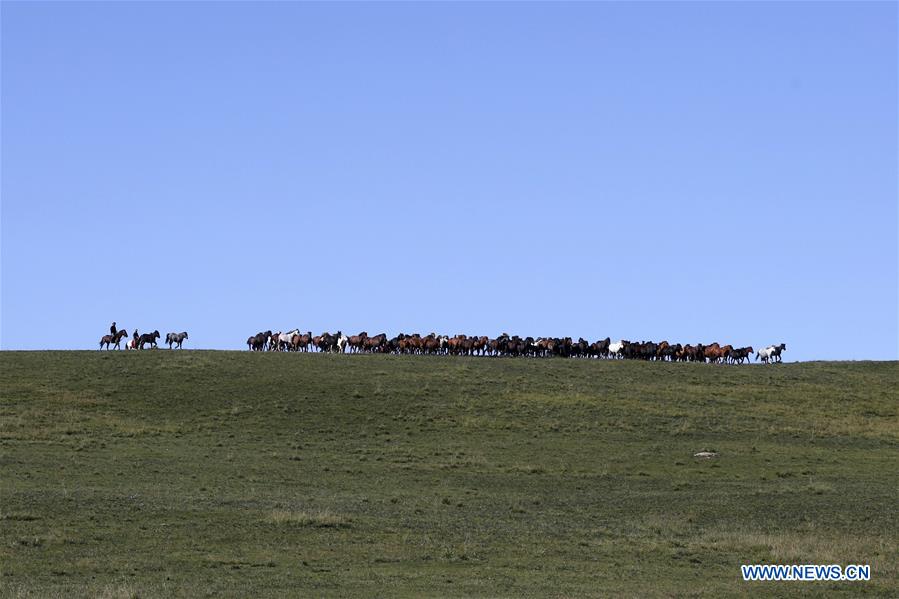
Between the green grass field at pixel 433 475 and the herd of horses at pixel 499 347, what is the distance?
7.97 metres

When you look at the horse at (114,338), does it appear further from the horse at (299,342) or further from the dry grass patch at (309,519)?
the dry grass patch at (309,519)

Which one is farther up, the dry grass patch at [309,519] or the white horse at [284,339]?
the white horse at [284,339]

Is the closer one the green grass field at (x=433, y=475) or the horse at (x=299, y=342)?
the green grass field at (x=433, y=475)

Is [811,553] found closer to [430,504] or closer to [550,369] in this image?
[430,504]

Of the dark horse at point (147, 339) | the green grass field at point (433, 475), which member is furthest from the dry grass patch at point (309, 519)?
the dark horse at point (147, 339)

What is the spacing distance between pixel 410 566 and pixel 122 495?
10.5 metres

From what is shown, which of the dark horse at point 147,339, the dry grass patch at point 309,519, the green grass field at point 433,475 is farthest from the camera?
the dark horse at point 147,339

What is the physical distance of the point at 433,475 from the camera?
40.2m

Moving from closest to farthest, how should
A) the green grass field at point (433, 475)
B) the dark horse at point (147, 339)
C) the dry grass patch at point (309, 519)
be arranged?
1. the green grass field at point (433, 475)
2. the dry grass patch at point (309, 519)
3. the dark horse at point (147, 339)

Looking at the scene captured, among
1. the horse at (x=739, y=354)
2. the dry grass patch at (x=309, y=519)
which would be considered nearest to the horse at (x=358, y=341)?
the horse at (x=739, y=354)

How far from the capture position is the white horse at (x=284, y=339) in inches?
3159

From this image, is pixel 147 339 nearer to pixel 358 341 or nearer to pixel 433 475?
pixel 358 341

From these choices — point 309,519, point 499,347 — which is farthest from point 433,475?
point 499,347

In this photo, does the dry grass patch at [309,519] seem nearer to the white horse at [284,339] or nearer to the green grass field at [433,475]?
the green grass field at [433,475]
